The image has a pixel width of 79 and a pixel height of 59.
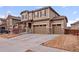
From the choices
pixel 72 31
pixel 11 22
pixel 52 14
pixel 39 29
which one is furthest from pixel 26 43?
pixel 72 31

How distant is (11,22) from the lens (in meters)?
3.27

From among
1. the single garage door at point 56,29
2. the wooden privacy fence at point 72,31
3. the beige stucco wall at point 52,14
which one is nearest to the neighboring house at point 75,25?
the wooden privacy fence at point 72,31

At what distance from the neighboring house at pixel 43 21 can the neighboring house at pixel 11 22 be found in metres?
0.09

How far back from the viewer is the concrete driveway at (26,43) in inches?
119

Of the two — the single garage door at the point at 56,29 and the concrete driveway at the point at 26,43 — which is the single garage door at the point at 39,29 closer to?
the concrete driveway at the point at 26,43

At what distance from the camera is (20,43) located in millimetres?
3129

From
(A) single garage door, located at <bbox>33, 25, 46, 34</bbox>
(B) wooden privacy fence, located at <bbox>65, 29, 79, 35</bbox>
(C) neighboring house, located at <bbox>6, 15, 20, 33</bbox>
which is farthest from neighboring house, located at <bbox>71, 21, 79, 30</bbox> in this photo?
(C) neighboring house, located at <bbox>6, 15, 20, 33</bbox>

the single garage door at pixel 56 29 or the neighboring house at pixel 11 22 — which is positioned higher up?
the neighboring house at pixel 11 22

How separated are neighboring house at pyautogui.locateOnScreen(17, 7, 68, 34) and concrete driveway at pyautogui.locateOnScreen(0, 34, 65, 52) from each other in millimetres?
112
